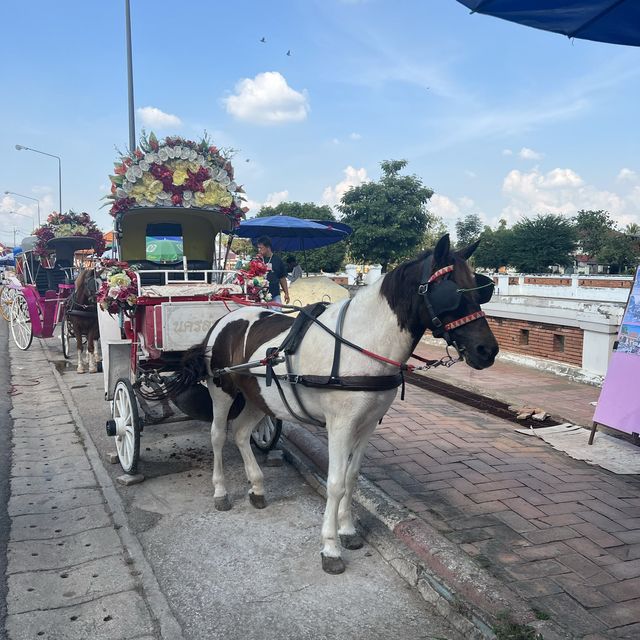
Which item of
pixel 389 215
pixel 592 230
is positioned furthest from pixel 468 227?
pixel 389 215

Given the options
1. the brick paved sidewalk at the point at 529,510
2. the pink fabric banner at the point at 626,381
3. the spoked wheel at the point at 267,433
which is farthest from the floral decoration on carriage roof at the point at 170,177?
the pink fabric banner at the point at 626,381

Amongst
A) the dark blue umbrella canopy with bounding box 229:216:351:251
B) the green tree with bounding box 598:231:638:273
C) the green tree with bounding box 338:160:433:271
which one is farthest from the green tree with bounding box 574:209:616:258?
the dark blue umbrella canopy with bounding box 229:216:351:251

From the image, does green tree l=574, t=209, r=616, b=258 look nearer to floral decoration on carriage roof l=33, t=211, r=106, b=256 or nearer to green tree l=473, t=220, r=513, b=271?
green tree l=473, t=220, r=513, b=271

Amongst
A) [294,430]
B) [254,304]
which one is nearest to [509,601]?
[254,304]

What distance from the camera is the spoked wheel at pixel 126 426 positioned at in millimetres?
4621

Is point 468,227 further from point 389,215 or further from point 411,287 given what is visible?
point 411,287

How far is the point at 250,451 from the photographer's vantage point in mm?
4398

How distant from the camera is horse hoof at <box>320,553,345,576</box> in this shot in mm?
3309

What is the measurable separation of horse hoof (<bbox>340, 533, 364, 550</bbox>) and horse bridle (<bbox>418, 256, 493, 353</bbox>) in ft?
5.29

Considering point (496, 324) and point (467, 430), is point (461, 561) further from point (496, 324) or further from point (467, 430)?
point (496, 324)

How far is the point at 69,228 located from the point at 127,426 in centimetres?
950

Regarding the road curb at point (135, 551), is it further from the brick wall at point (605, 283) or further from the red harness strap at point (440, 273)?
the brick wall at point (605, 283)

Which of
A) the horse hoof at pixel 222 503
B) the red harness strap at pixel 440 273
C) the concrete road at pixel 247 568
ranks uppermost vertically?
the red harness strap at pixel 440 273

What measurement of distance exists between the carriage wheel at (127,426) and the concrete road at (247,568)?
20 cm
